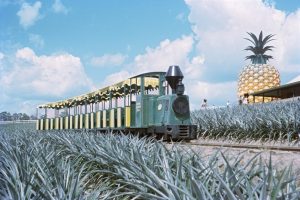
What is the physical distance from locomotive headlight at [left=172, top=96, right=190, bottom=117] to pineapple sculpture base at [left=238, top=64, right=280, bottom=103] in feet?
77.4

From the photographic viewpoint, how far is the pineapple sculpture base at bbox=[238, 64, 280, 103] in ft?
122

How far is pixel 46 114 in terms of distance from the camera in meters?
24.4

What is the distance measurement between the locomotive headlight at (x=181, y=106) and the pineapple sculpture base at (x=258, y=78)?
2359cm

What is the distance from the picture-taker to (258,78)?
122ft

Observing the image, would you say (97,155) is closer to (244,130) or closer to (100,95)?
(244,130)

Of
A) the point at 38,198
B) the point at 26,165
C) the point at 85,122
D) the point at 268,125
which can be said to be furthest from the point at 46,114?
the point at 38,198

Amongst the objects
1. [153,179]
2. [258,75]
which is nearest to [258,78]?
Answer: [258,75]

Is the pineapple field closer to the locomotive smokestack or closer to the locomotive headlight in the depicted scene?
the locomotive headlight

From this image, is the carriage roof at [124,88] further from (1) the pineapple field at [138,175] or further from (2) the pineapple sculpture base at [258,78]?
(2) the pineapple sculpture base at [258,78]

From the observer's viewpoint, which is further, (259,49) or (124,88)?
(259,49)

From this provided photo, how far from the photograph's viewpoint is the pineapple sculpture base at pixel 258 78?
122 feet

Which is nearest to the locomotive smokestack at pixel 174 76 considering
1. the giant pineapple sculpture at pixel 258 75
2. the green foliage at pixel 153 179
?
the green foliage at pixel 153 179

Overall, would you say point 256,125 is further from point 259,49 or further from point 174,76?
point 259,49

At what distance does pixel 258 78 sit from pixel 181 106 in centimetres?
2468
